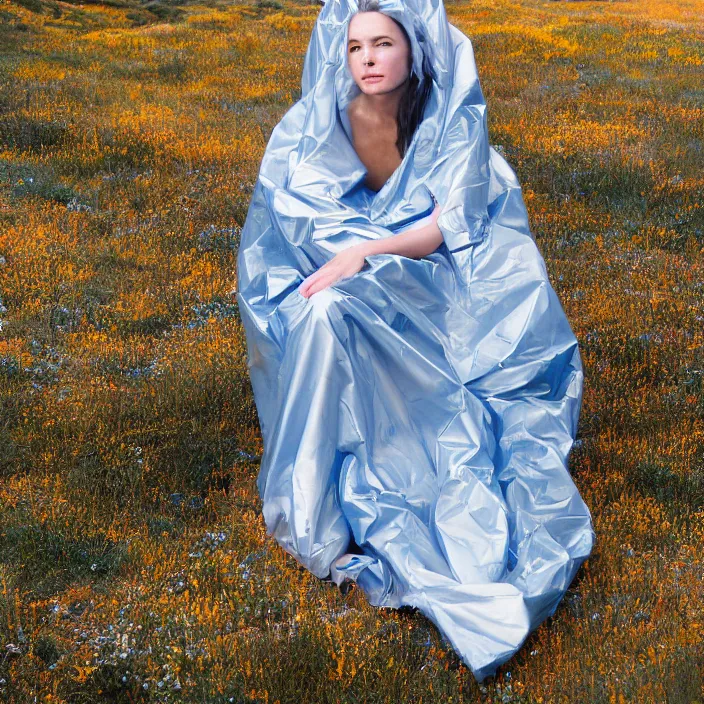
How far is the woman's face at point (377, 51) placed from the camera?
3.71 metres

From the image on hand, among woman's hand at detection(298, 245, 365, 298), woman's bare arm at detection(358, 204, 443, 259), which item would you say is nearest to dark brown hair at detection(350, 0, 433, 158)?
woman's bare arm at detection(358, 204, 443, 259)

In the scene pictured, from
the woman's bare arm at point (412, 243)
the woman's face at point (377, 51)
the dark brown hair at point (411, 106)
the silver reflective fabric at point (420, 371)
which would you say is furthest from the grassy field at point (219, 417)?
the woman's face at point (377, 51)

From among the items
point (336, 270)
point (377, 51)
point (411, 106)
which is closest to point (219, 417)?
point (336, 270)

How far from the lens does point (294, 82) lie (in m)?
11.1

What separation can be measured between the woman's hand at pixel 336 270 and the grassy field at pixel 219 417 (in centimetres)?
98

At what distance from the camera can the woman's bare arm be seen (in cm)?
361

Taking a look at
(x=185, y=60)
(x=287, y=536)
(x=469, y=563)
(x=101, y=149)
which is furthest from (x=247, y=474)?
(x=185, y=60)

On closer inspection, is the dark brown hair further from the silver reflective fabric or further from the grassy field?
the grassy field

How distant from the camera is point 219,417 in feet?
15.1

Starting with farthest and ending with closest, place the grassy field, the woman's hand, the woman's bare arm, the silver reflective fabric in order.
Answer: the woman's bare arm < the woman's hand < the silver reflective fabric < the grassy field

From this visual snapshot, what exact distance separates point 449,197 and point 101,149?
204 inches

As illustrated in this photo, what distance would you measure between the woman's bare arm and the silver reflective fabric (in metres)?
0.05

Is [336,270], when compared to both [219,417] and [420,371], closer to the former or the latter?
[420,371]

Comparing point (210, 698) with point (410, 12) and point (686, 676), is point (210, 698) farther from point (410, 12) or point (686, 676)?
point (410, 12)
